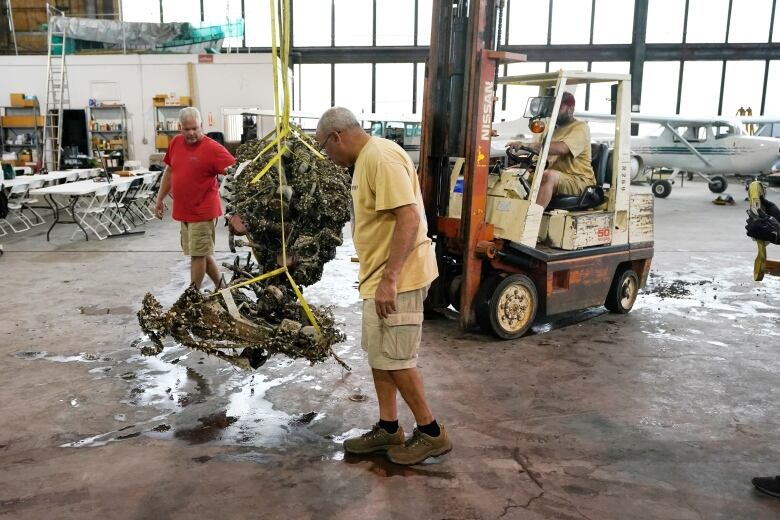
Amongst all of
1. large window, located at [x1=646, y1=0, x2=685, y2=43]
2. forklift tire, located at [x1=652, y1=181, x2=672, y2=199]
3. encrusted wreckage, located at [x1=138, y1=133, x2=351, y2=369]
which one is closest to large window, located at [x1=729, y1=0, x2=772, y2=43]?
large window, located at [x1=646, y1=0, x2=685, y2=43]

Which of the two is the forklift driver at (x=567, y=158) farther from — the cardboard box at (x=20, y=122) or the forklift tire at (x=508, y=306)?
the cardboard box at (x=20, y=122)

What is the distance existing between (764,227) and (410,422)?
2478mm

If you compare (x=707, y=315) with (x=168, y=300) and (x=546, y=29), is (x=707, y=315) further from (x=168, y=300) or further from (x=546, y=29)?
(x=546, y=29)

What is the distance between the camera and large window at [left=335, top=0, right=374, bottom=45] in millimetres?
21219

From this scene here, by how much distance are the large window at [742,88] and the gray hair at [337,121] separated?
2205 centimetres

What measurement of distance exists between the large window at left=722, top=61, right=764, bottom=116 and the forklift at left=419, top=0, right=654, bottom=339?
18.6m

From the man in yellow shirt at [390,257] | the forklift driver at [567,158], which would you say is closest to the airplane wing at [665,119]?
the forklift driver at [567,158]

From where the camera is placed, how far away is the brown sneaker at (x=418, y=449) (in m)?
3.15

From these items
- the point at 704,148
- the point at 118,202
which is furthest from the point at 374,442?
the point at 704,148

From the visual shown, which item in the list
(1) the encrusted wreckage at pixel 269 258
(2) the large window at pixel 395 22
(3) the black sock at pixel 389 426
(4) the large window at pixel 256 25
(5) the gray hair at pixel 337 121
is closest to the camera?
(5) the gray hair at pixel 337 121

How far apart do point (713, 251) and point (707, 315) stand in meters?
3.55

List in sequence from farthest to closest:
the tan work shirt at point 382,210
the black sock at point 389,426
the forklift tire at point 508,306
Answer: the forklift tire at point 508,306 → the black sock at point 389,426 → the tan work shirt at point 382,210

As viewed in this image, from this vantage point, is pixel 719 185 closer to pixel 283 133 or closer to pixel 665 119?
pixel 665 119

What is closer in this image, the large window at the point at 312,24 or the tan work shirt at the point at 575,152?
the tan work shirt at the point at 575,152
